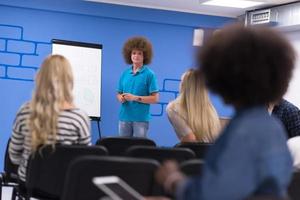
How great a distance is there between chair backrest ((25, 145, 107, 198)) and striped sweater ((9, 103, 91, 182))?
0.32 feet

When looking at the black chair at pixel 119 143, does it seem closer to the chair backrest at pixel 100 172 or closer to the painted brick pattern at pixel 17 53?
the chair backrest at pixel 100 172

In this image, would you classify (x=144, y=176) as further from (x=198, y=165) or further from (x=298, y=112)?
(x=298, y=112)

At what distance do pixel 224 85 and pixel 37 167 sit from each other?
5.16 ft

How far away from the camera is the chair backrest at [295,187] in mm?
2164

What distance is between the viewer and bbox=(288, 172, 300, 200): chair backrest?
2164 millimetres

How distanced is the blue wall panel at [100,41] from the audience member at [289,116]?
8.89 feet

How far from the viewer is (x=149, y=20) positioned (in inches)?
283

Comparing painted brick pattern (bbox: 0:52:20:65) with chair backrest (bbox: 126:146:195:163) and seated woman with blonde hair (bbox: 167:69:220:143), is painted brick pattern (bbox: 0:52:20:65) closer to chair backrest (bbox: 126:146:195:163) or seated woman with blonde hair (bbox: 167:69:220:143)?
seated woman with blonde hair (bbox: 167:69:220:143)

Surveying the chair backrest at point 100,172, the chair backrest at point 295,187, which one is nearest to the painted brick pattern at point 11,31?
the chair backrest at point 100,172

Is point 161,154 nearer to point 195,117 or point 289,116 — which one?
point 195,117

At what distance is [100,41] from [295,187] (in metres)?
5.02

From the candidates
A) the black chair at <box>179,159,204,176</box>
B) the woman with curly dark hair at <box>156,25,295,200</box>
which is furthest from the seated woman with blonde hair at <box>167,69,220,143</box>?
the woman with curly dark hair at <box>156,25,295,200</box>

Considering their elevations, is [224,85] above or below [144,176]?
above

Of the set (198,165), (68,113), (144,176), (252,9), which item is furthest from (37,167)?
(252,9)
